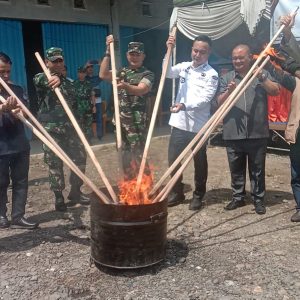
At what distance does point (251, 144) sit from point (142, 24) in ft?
31.7

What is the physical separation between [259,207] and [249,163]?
57cm

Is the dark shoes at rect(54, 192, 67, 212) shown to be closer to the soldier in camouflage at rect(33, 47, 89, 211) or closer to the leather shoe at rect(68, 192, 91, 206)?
the soldier in camouflage at rect(33, 47, 89, 211)

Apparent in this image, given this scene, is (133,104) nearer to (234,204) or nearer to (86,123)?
(86,123)

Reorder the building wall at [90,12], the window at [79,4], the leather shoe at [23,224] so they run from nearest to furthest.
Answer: the leather shoe at [23,224]
the building wall at [90,12]
the window at [79,4]

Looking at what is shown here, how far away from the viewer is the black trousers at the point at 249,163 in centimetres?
489

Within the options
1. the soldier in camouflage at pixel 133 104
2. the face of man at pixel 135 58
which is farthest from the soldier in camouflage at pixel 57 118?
the face of man at pixel 135 58

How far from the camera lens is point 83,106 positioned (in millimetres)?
5340

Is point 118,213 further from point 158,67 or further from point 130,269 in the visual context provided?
point 158,67

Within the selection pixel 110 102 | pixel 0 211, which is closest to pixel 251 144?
pixel 0 211

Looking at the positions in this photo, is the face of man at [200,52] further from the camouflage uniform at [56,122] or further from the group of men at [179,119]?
the camouflage uniform at [56,122]

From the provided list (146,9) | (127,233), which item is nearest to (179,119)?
(127,233)

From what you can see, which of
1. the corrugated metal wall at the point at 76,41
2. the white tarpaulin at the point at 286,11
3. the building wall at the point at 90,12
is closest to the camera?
the white tarpaulin at the point at 286,11

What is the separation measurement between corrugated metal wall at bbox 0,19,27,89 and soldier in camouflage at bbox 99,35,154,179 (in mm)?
6475

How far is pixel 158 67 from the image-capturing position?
47.1 feet
